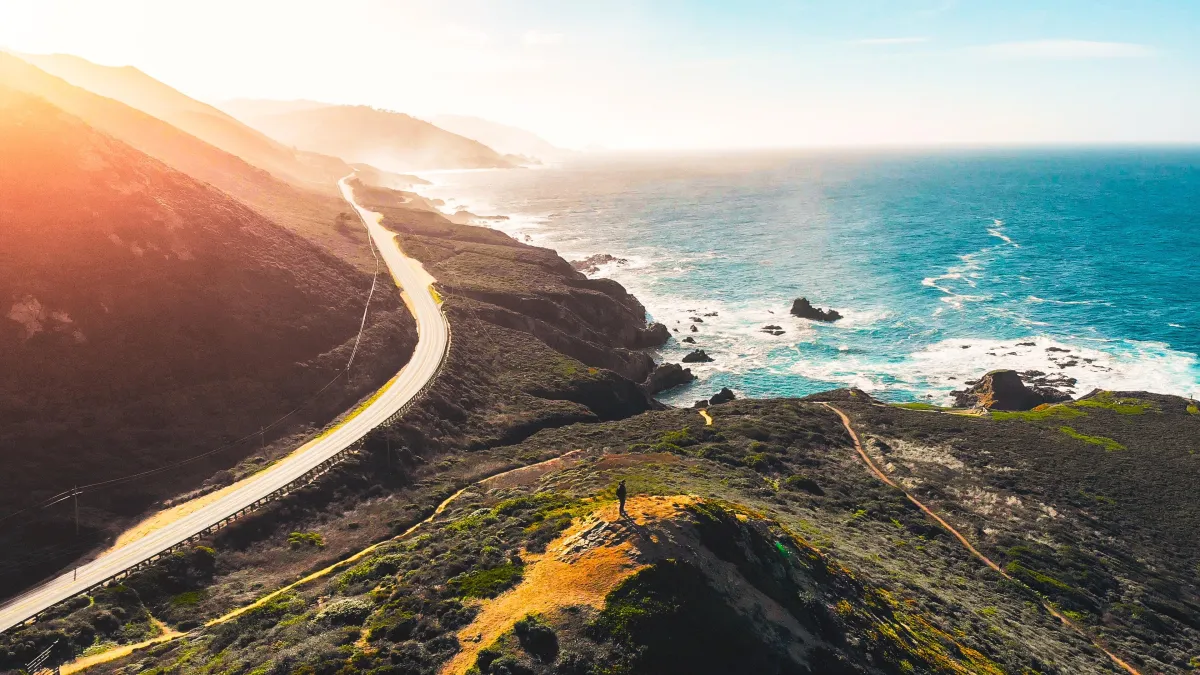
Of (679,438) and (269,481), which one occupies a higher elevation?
(269,481)

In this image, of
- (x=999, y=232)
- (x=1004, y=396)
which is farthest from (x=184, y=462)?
(x=999, y=232)

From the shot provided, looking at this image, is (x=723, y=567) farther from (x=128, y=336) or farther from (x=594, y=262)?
(x=594, y=262)

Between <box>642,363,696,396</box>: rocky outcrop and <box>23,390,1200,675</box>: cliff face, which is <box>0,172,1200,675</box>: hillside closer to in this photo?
<box>23,390,1200,675</box>: cliff face

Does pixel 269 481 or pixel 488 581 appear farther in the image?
pixel 269 481

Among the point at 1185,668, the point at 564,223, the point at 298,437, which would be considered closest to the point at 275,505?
the point at 298,437

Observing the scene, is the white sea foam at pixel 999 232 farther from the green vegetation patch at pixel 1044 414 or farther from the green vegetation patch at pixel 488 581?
the green vegetation patch at pixel 488 581

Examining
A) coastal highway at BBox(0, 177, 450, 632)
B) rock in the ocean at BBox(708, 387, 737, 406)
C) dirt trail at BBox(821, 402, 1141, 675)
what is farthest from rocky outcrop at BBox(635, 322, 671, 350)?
dirt trail at BBox(821, 402, 1141, 675)

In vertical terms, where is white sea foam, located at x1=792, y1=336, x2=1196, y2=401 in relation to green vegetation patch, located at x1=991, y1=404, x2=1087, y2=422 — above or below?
below
